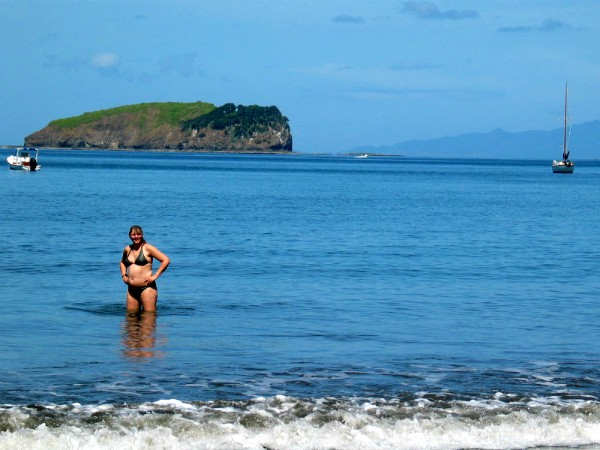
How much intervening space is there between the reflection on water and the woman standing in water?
325mm

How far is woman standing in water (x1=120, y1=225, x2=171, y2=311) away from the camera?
18.4m

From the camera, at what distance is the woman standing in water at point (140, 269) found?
1842 cm

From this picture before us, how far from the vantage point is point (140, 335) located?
17.4 m

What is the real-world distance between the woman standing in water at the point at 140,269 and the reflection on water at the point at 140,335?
12.8 inches

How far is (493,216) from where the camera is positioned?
191 feet

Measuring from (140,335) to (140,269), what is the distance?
5.44 feet

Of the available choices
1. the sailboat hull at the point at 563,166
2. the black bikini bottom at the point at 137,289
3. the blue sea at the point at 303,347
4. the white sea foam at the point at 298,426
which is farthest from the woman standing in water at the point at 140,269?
the sailboat hull at the point at 563,166

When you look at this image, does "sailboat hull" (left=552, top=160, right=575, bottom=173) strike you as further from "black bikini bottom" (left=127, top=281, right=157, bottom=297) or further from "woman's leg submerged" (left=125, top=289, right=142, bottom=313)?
"black bikini bottom" (left=127, top=281, right=157, bottom=297)

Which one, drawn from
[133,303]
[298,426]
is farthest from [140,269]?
[298,426]

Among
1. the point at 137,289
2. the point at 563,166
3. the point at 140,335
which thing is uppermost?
the point at 563,166

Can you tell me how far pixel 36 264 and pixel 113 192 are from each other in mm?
54282

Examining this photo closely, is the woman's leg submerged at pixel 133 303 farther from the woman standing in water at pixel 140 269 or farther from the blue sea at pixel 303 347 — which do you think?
the blue sea at pixel 303 347

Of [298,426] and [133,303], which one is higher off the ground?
[133,303]

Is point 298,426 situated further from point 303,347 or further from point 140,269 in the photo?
point 140,269
